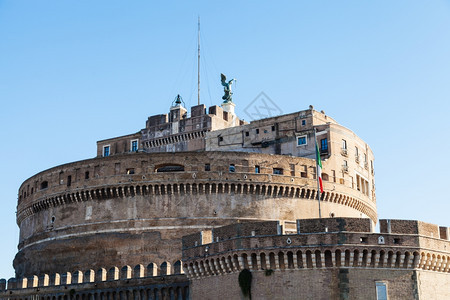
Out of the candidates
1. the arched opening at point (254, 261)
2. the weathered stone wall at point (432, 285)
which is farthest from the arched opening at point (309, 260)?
the weathered stone wall at point (432, 285)

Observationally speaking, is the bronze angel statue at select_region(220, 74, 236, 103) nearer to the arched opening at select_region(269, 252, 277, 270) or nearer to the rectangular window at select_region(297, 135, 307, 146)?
the rectangular window at select_region(297, 135, 307, 146)

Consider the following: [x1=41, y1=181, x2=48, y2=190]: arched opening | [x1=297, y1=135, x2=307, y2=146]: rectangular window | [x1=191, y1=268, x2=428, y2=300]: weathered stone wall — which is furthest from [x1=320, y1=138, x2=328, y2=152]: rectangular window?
[x1=191, y1=268, x2=428, y2=300]: weathered stone wall

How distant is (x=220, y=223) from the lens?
48.4 m

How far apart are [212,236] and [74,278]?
14549 mm

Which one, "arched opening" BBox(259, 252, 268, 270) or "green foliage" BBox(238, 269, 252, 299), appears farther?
"green foliage" BBox(238, 269, 252, 299)

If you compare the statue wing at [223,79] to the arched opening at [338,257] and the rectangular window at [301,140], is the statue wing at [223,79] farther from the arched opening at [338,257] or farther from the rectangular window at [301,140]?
the arched opening at [338,257]

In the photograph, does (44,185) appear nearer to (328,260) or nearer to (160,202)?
(160,202)

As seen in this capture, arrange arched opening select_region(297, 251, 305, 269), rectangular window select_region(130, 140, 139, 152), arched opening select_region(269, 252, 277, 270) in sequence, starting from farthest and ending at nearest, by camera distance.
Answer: rectangular window select_region(130, 140, 139, 152), arched opening select_region(269, 252, 277, 270), arched opening select_region(297, 251, 305, 269)

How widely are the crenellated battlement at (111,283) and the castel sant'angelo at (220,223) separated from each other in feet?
0.25

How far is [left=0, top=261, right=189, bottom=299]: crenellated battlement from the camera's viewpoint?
3564cm

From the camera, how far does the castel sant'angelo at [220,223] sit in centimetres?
2731

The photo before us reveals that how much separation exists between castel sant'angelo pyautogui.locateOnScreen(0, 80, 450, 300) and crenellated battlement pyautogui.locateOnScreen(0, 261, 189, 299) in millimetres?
75

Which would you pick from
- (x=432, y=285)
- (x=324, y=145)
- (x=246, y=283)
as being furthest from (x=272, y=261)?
(x=324, y=145)

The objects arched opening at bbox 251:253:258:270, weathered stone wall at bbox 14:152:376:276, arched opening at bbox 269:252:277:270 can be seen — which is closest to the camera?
arched opening at bbox 269:252:277:270
